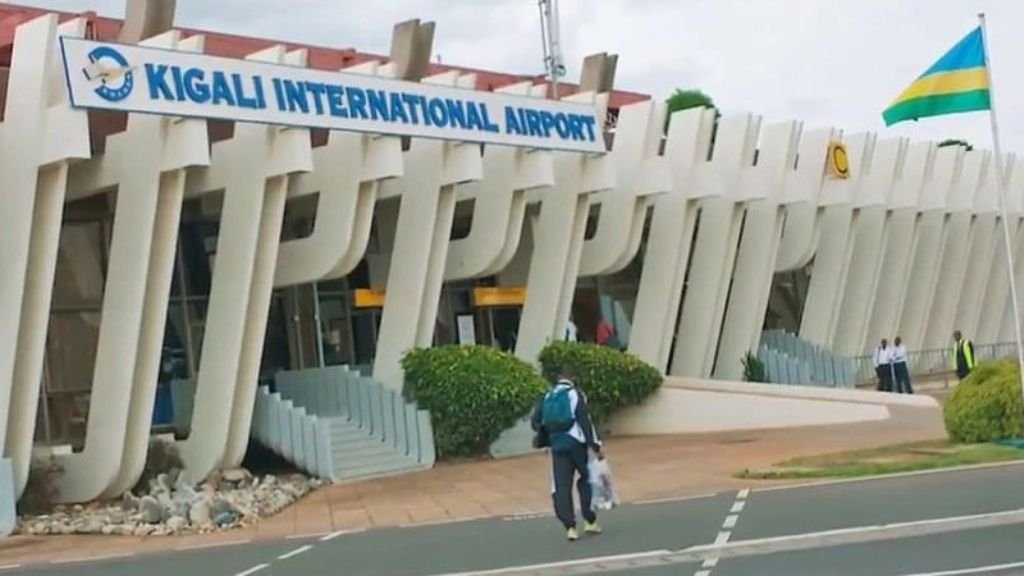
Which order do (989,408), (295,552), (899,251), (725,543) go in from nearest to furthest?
(725,543), (295,552), (989,408), (899,251)

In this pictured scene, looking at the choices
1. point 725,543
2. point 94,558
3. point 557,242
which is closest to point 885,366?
point 557,242

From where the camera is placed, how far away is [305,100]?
22.8 m

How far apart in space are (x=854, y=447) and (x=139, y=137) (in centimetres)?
1130

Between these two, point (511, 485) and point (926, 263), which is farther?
point (926, 263)

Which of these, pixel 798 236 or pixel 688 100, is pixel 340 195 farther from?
pixel 688 100

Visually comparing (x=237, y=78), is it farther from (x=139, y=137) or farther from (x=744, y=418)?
(x=744, y=418)

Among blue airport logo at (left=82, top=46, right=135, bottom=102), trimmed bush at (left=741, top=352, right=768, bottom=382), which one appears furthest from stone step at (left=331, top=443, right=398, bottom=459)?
trimmed bush at (left=741, top=352, right=768, bottom=382)

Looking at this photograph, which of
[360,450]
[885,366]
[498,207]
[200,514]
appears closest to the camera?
[200,514]

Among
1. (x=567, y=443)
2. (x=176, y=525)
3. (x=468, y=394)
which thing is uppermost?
(x=468, y=394)

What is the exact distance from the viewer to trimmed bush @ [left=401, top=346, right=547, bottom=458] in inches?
989

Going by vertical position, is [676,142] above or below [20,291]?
above

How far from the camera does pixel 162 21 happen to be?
22.2m

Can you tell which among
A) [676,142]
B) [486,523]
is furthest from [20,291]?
[676,142]

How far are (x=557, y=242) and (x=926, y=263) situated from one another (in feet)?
50.3
